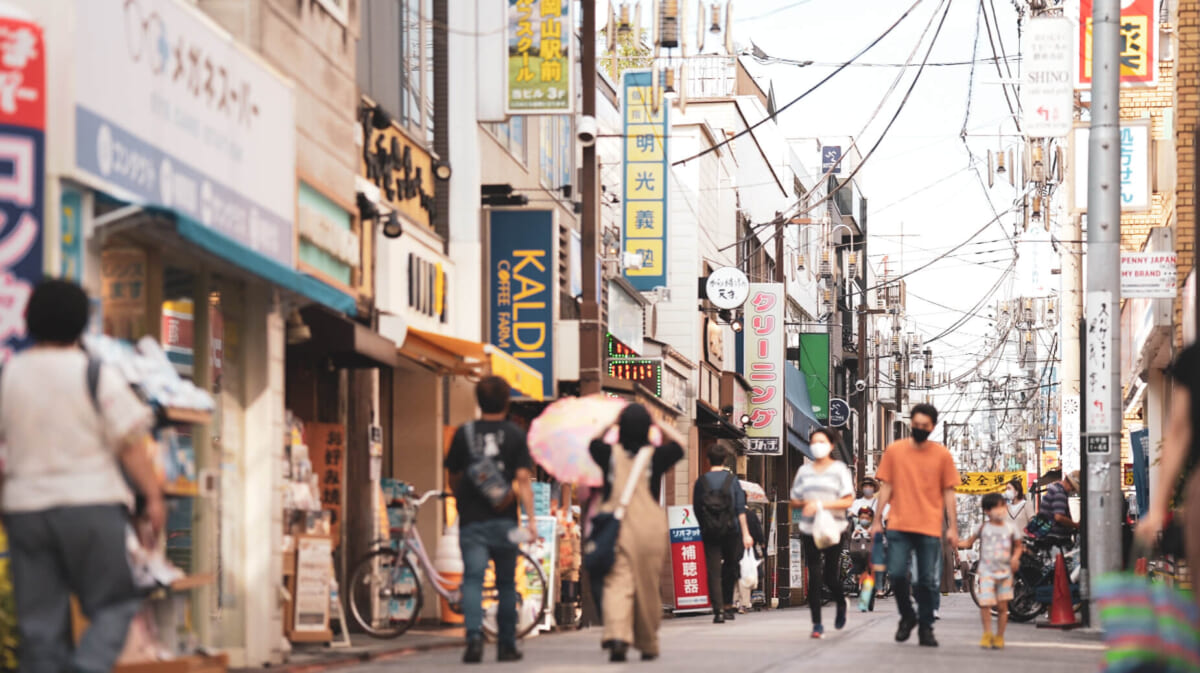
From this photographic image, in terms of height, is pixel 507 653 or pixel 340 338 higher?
pixel 340 338

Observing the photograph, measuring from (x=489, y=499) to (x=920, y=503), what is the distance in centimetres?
431

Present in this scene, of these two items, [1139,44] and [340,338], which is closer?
[340,338]

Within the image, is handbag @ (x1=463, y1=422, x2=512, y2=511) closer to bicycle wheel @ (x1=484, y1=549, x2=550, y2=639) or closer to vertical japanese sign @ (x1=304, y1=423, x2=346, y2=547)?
bicycle wheel @ (x1=484, y1=549, x2=550, y2=639)

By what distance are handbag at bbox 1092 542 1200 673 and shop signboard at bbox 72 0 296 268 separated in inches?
229

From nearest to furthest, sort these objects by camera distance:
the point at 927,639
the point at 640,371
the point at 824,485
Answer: the point at 927,639 < the point at 824,485 < the point at 640,371

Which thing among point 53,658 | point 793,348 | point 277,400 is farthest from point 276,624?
point 793,348

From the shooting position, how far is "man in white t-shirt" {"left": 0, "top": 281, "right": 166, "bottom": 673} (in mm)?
7680

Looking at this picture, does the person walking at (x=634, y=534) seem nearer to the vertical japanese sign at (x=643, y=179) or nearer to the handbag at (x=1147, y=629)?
the handbag at (x=1147, y=629)

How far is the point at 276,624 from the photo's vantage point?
13.4m

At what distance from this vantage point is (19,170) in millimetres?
9555

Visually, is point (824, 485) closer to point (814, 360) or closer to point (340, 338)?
point (340, 338)

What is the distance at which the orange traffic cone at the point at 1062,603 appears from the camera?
21266mm

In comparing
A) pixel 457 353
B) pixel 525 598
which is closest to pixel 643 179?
pixel 457 353

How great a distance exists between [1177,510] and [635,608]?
8.74 metres
